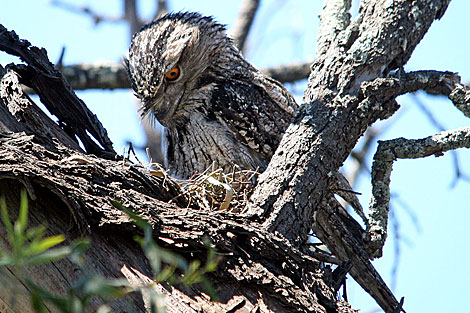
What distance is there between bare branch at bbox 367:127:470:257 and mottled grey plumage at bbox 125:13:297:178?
102 centimetres

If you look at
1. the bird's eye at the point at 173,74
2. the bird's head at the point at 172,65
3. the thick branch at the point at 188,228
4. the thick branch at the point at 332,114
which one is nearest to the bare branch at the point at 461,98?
the thick branch at the point at 332,114

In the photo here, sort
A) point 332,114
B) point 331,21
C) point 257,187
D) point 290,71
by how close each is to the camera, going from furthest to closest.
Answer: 1. point 290,71
2. point 331,21
3. point 332,114
4. point 257,187

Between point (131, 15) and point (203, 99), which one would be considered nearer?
point (203, 99)

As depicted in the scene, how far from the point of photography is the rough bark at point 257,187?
1939 mm

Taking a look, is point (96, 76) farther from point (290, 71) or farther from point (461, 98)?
point (461, 98)

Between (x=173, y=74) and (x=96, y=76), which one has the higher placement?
(x=96, y=76)

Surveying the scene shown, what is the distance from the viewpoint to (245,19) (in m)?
6.46

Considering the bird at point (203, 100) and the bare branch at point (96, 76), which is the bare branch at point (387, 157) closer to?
the bird at point (203, 100)

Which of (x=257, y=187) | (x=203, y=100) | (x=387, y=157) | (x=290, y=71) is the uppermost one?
(x=290, y=71)

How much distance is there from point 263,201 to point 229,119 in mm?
1293

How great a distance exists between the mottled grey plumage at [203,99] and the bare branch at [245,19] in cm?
243

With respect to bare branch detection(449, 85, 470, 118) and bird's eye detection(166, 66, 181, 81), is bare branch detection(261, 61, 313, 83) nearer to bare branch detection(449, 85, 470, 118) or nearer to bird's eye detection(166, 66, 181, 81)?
bird's eye detection(166, 66, 181, 81)

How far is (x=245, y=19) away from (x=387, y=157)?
429 cm

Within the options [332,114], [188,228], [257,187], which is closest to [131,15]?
[332,114]
